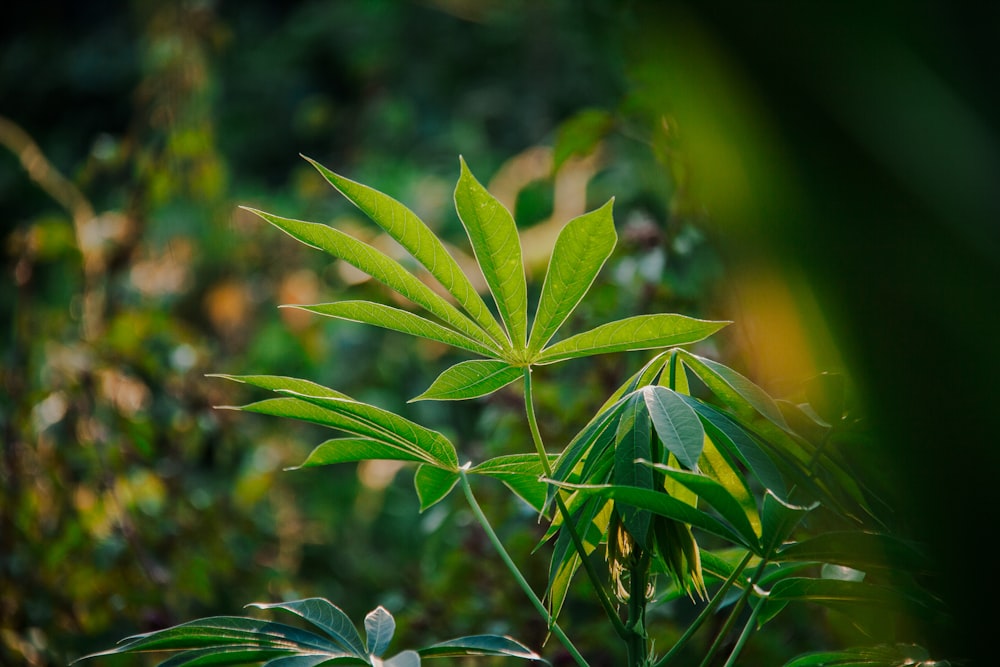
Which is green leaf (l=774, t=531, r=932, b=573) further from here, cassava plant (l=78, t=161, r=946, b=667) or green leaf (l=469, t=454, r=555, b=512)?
green leaf (l=469, t=454, r=555, b=512)

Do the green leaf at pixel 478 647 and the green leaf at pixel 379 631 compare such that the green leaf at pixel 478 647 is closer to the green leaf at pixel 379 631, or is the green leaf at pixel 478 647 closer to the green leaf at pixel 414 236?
the green leaf at pixel 379 631

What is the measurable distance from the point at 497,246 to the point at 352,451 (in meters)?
0.14

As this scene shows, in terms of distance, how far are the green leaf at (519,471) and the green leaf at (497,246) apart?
0.23 ft

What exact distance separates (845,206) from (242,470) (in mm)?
1613

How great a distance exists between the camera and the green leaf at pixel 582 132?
979mm

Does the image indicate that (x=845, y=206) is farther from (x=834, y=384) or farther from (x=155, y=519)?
(x=155, y=519)

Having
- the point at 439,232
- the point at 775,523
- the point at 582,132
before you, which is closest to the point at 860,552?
the point at 775,523

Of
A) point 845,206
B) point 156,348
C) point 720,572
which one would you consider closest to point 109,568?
point 156,348

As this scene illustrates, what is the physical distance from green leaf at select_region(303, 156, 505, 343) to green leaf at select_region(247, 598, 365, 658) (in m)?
0.18

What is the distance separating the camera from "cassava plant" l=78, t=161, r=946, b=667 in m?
0.36

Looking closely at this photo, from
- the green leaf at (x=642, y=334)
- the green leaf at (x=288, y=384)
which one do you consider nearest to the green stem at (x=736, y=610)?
the green leaf at (x=642, y=334)

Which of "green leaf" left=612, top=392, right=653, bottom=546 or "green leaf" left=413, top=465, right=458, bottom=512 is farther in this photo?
"green leaf" left=413, top=465, right=458, bottom=512

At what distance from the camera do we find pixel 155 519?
134 cm

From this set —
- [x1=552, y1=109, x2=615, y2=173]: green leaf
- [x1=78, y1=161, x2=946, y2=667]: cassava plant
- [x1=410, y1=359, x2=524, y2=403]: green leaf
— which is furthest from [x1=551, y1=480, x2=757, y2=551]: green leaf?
[x1=552, y1=109, x2=615, y2=173]: green leaf
